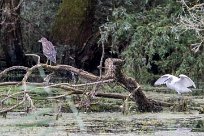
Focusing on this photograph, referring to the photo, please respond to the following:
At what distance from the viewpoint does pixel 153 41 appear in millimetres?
7910

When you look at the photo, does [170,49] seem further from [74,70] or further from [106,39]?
[74,70]

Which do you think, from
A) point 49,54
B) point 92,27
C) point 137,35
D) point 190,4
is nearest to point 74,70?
point 49,54

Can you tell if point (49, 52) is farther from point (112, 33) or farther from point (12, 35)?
point (12, 35)

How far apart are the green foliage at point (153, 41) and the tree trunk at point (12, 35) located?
5.06 ft

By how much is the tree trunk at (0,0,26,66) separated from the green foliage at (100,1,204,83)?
1.54 meters

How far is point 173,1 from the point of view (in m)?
8.52

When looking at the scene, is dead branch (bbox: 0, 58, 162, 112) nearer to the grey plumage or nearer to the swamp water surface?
the swamp water surface

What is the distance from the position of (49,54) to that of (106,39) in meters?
1.47

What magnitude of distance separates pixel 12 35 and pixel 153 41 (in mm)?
2658

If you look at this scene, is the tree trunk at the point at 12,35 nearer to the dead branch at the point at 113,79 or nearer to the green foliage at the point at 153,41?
the green foliage at the point at 153,41

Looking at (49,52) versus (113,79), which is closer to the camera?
(113,79)

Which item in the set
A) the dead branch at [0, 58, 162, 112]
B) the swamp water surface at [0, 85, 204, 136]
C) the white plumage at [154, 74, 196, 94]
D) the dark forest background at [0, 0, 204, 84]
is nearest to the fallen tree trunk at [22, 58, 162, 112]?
the dead branch at [0, 58, 162, 112]

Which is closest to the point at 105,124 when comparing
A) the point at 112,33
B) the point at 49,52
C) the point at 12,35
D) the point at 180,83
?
the point at 180,83

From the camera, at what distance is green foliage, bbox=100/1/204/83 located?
26.0 feet
